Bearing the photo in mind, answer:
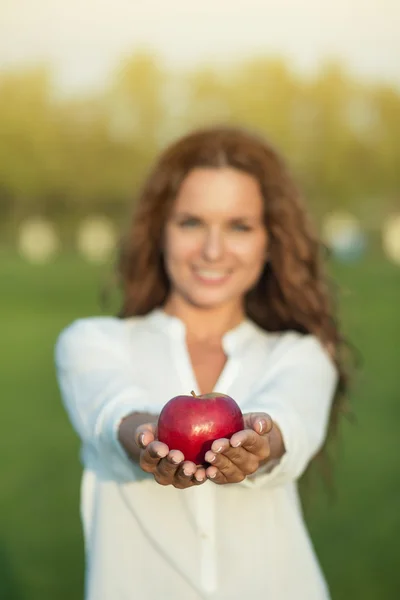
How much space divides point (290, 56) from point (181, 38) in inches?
80.9

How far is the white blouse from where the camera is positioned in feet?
6.53

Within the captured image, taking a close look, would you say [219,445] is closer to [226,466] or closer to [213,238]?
[226,466]

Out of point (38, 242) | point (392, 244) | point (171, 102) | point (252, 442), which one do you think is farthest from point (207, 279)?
point (171, 102)

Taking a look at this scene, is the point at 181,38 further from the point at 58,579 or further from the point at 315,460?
the point at 315,460

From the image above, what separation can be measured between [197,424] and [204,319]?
618mm

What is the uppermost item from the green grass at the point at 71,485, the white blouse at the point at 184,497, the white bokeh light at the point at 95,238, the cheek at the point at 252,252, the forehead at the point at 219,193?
the forehead at the point at 219,193

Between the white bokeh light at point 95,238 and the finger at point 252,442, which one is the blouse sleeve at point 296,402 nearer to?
the finger at point 252,442

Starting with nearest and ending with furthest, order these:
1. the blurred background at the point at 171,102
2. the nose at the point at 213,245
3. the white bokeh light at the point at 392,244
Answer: the nose at the point at 213,245 → the white bokeh light at the point at 392,244 → the blurred background at the point at 171,102

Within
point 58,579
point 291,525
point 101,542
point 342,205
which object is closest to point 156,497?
point 101,542

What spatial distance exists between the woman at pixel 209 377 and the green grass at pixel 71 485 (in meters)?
0.36

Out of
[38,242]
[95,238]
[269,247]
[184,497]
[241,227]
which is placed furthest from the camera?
[95,238]

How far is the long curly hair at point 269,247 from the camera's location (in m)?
2.40

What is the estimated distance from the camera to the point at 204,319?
7.74 feet

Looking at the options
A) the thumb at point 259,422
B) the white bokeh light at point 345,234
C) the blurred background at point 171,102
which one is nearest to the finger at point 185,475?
the thumb at point 259,422
